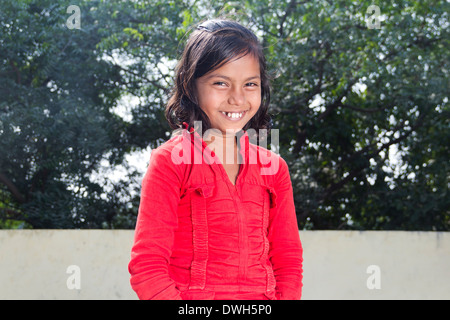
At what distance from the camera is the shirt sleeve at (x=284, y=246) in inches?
47.5

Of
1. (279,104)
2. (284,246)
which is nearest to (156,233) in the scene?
(284,246)

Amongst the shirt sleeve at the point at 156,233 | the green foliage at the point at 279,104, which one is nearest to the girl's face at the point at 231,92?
the shirt sleeve at the point at 156,233

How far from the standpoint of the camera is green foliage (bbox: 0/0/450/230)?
5.02 metres

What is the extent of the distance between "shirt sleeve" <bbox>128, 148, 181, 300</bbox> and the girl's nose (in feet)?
0.65

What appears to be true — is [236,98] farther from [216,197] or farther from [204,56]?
[216,197]

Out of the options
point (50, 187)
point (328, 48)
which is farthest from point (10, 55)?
point (328, 48)

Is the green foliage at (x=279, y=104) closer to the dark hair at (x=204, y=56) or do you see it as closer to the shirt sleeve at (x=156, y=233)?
the dark hair at (x=204, y=56)

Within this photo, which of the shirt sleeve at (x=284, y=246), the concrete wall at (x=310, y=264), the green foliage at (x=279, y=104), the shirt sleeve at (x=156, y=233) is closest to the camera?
the shirt sleeve at (x=156, y=233)

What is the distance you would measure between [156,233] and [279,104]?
4.33 metres

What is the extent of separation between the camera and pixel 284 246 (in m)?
1.24

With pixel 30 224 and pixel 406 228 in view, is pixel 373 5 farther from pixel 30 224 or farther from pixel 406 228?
pixel 30 224

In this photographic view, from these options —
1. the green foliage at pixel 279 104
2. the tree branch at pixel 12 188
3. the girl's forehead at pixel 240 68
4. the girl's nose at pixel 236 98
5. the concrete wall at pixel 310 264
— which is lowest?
the concrete wall at pixel 310 264

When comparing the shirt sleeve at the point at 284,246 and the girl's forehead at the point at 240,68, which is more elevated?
the girl's forehead at the point at 240,68

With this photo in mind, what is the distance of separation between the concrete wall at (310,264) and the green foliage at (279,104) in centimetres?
84
